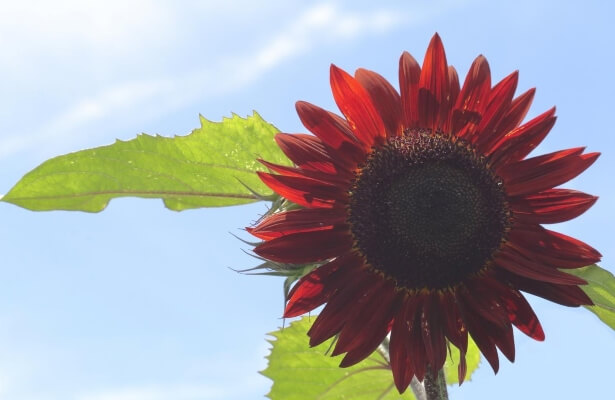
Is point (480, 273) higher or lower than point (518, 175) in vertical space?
lower

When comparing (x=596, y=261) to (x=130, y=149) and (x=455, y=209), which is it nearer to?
(x=455, y=209)

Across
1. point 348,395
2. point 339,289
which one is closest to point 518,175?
point 339,289

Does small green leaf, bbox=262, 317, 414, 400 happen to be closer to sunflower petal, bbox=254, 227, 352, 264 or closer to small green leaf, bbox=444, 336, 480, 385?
small green leaf, bbox=444, 336, 480, 385

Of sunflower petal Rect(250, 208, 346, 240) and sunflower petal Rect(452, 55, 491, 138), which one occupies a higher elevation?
sunflower petal Rect(452, 55, 491, 138)

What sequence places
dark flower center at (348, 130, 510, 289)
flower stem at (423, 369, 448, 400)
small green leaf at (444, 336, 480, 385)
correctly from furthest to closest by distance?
small green leaf at (444, 336, 480, 385) < dark flower center at (348, 130, 510, 289) < flower stem at (423, 369, 448, 400)

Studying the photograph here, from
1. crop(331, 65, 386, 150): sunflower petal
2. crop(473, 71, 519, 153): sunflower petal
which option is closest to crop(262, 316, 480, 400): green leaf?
crop(331, 65, 386, 150): sunflower petal

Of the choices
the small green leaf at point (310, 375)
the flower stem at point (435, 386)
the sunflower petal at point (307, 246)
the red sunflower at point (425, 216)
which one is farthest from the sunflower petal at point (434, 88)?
the small green leaf at point (310, 375)

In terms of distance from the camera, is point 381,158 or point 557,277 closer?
point 557,277
